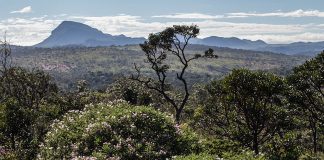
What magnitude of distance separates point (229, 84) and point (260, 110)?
3583 mm

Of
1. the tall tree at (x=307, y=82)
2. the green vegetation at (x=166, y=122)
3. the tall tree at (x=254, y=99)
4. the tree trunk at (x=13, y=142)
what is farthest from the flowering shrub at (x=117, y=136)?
the tall tree at (x=307, y=82)

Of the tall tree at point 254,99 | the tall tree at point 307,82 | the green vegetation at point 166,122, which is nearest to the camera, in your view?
the green vegetation at point 166,122

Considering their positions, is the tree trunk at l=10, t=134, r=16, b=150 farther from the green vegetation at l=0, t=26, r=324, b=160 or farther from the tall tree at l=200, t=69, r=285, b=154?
the tall tree at l=200, t=69, r=285, b=154

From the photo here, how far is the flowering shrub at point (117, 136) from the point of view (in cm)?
2033

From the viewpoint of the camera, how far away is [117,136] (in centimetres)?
2116

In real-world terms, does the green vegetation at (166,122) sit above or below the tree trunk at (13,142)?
above

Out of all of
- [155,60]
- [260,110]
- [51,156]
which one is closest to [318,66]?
[260,110]

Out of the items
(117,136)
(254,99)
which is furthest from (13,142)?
(254,99)

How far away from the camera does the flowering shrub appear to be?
66.7 feet

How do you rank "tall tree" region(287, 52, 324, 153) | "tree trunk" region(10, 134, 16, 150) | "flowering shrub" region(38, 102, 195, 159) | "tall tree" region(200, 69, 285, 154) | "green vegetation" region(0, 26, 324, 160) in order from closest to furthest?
"flowering shrub" region(38, 102, 195, 159) < "green vegetation" region(0, 26, 324, 160) < "tree trunk" region(10, 134, 16, 150) < "tall tree" region(200, 69, 285, 154) < "tall tree" region(287, 52, 324, 153)

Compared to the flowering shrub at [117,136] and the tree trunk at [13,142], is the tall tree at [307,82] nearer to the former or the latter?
the flowering shrub at [117,136]

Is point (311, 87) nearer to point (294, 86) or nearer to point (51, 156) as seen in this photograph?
point (294, 86)

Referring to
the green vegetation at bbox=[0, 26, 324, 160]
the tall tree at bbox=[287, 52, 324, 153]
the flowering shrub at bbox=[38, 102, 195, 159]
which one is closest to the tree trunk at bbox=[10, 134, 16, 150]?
the green vegetation at bbox=[0, 26, 324, 160]

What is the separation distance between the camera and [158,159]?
20234 millimetres
